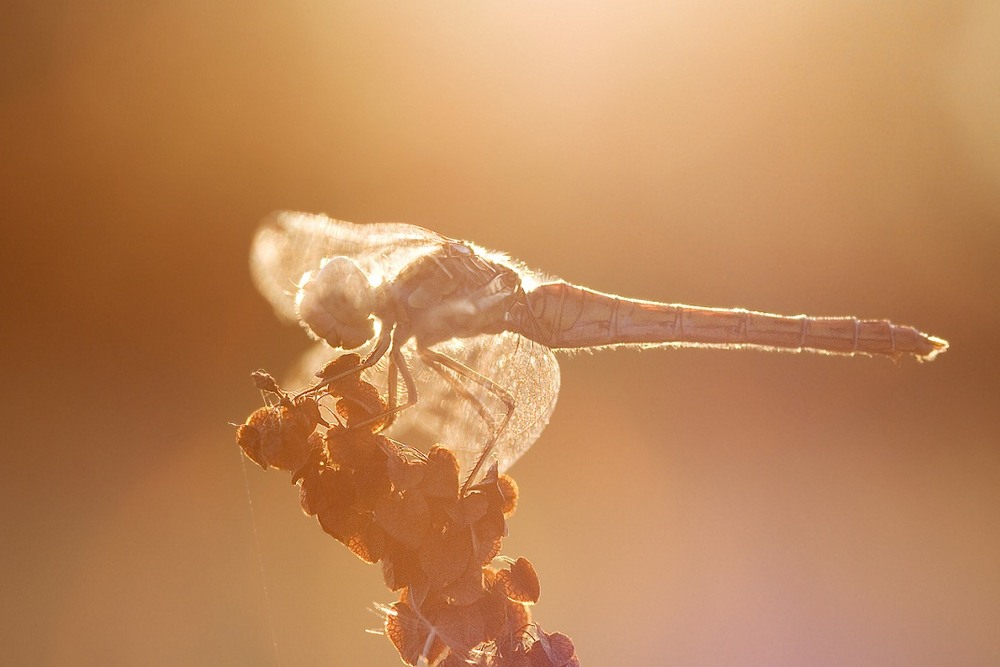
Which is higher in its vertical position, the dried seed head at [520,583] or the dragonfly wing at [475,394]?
the dragonfly wing at [475,394]

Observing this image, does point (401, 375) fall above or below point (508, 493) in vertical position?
above

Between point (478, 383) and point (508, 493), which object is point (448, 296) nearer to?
point (478, 383)

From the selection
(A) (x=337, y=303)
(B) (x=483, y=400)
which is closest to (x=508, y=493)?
(B) (x=483, y=400)

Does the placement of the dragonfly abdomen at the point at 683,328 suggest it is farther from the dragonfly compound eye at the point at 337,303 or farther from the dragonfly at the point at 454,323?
the dragonfly compound eye at the point at 337,303

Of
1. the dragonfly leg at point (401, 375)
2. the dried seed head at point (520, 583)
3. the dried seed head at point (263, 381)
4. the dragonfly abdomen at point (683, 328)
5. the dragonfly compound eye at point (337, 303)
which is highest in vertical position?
the dragonfly abdomen at point (683, 328)

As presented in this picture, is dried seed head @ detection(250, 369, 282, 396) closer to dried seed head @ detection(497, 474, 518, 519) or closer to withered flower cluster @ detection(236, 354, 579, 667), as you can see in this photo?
withered flower cluster @ detection(236, 354, 579, 667)

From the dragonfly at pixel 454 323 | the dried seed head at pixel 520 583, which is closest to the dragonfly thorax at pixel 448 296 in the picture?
the dragonfly at pixel 454 323

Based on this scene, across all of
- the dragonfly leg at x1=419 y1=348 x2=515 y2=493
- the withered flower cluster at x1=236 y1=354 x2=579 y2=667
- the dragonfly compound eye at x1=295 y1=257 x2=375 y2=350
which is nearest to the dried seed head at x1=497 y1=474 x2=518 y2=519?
the withered flower cluster at x1=236 y1=354 x2=579 y2=667
